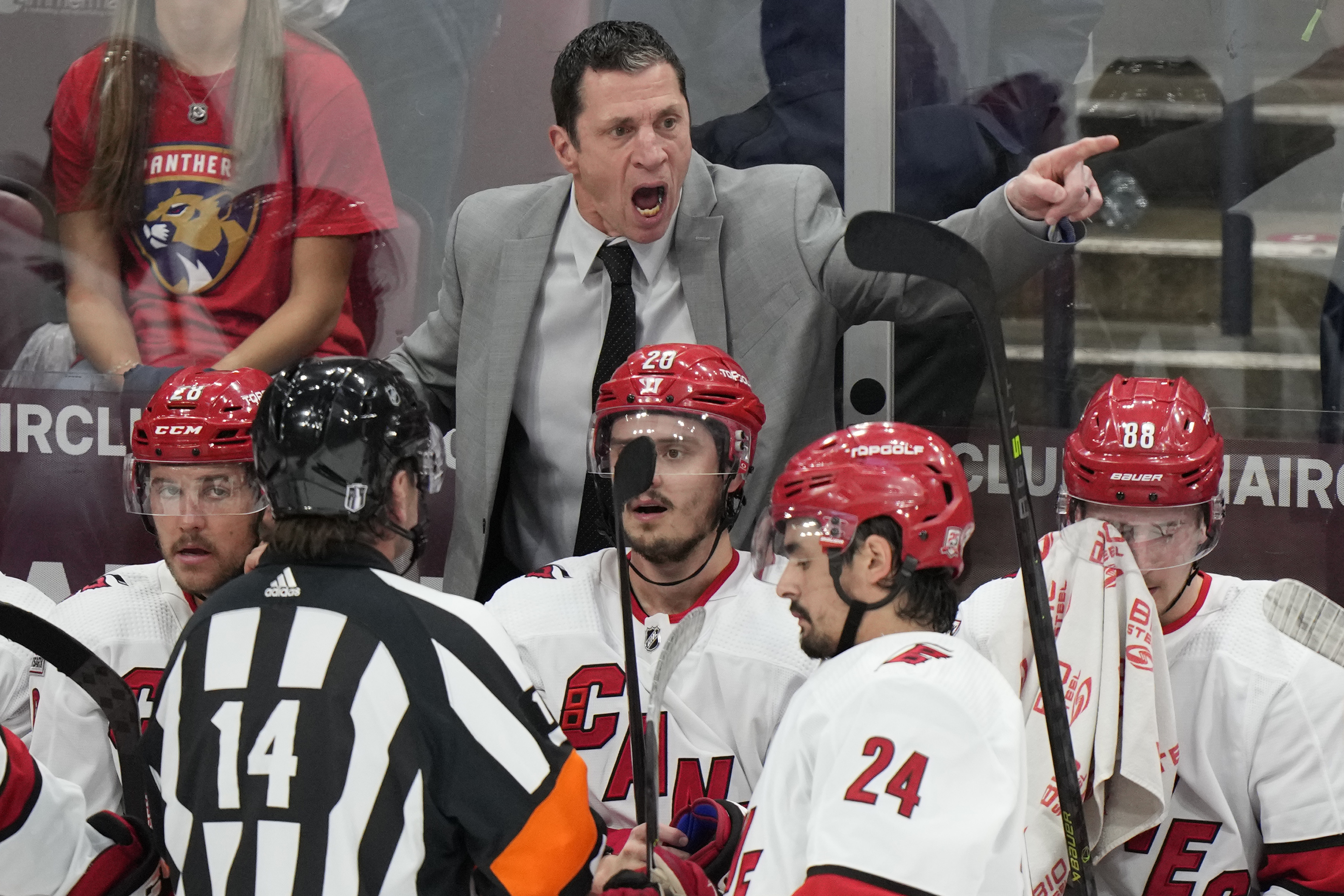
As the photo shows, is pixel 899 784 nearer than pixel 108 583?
Yes

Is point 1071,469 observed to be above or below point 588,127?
below

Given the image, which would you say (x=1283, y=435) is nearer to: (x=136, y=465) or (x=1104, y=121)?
(x=1104, y=121)

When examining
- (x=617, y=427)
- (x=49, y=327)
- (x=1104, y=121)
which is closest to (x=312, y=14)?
(x=49, y=327)

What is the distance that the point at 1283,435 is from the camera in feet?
11.4

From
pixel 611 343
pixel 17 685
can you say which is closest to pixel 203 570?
pixel 17 685

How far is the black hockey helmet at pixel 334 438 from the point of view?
77.4 inches

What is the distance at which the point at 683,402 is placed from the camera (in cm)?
276

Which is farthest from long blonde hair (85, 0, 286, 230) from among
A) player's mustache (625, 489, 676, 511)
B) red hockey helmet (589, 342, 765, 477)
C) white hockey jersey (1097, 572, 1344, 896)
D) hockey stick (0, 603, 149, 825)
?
white hockey jersey (1097, 572, 1344, 896)

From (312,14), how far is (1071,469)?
226 cm

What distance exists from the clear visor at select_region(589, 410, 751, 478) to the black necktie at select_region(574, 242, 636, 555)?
14.1 inches

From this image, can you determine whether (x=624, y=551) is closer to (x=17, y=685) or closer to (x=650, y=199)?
(x=650, y=199)

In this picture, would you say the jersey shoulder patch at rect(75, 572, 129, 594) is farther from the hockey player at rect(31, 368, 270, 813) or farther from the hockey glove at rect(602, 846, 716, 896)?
the hockey glove at rect(602, 846, 716, 896)

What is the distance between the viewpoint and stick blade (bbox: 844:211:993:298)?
6.75ft

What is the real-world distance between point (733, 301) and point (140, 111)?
5.70 ft
